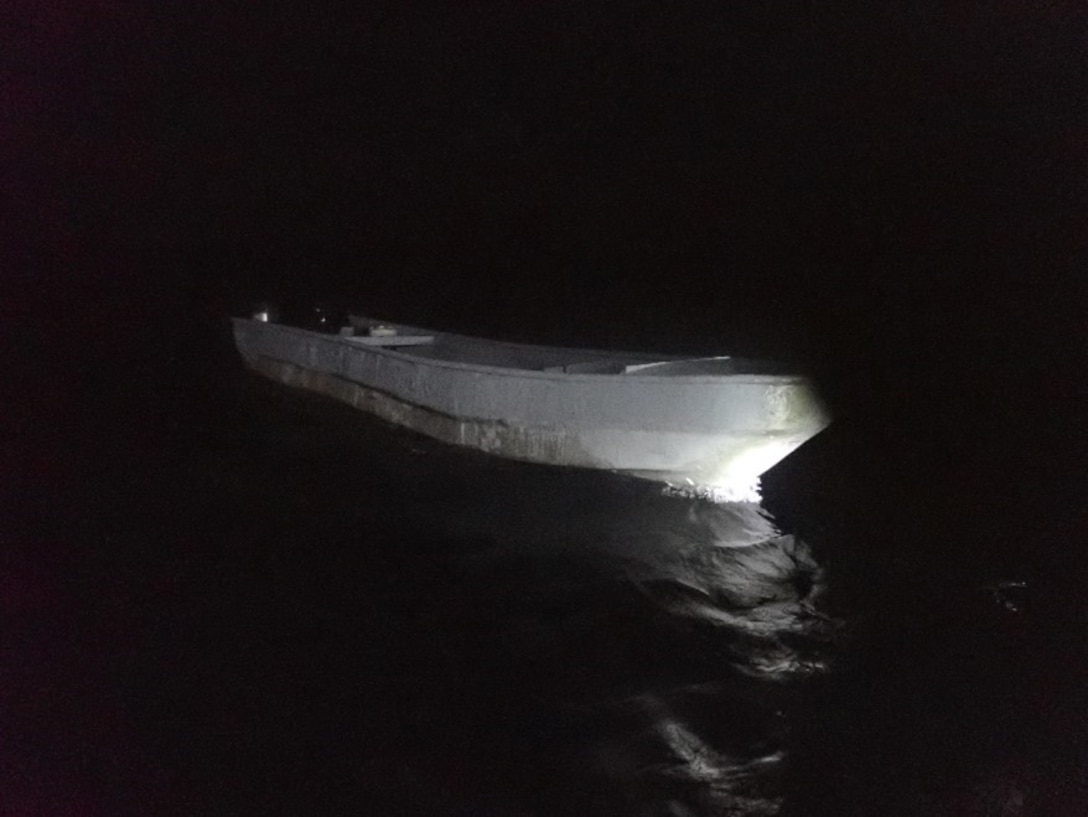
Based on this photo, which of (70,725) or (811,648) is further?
(811,648)

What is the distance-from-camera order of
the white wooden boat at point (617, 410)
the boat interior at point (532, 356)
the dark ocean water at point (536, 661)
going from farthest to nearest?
the boat interior at point (532, 356) < the white wooden boat at point (617, 410) < the dark ocean water at point (536, 661)

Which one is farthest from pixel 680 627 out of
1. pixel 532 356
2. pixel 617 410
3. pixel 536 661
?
pixel 532 356

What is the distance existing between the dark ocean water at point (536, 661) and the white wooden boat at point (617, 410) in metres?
0.30

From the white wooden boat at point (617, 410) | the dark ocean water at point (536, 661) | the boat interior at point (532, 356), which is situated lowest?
the dark ocean water at point (536, 661)

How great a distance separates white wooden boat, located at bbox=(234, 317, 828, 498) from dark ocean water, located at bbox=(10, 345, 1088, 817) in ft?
0.99

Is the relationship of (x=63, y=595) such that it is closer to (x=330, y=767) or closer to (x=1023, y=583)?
(x=330, y=767)

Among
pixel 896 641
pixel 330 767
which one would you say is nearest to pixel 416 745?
pixel 330 767

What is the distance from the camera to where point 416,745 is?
153 inches

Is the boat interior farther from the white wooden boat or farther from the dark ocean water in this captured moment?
the dark ocean water

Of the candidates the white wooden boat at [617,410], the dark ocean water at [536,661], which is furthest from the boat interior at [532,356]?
the dark ocean water at [536,661]

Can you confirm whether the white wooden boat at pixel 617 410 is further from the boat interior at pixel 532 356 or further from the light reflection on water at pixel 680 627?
the light reflection on water at pixel 680 627

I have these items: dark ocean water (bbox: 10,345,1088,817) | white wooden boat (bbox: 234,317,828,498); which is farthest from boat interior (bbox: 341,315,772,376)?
dark ocean water (bbox: 10,345,1088,817)

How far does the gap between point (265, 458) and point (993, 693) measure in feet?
23.8

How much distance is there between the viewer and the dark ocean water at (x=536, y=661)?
362cm
